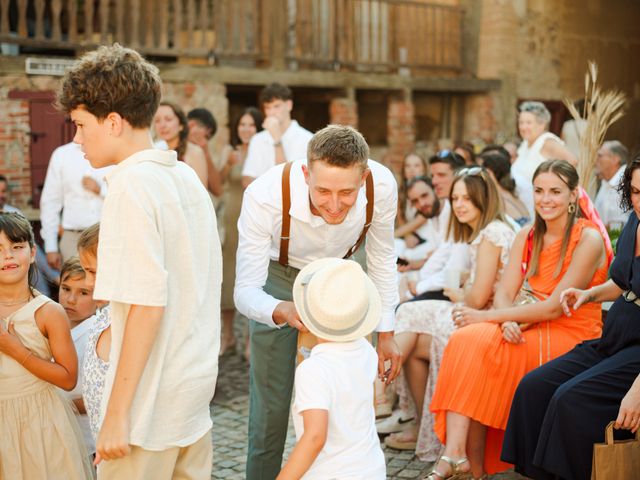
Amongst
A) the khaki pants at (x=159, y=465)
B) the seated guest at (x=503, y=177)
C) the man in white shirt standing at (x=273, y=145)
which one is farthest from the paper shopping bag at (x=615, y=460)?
the man in white shirt standing at (x=273, y=145)

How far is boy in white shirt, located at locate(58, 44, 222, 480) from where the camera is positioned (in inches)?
89.6

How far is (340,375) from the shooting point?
276cm

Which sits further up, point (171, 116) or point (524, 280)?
point (171, 116)

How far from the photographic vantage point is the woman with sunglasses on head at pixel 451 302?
506cm

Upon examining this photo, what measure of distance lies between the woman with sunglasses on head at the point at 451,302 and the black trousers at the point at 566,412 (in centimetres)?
88

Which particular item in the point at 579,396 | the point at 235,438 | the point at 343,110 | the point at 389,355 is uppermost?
the point at 343,110

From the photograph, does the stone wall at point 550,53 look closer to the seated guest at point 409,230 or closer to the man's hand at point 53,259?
the seated guest at point 409,230

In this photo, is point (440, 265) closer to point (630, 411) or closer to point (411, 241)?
point (411, 241)

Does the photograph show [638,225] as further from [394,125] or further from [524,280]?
[394,125]

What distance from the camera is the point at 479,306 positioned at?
16.6 ft

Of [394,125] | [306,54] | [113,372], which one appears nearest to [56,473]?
[113,372]

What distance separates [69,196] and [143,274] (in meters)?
4.53

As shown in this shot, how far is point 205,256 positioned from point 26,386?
132cm

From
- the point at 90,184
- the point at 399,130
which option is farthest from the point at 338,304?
the point at 399,130
